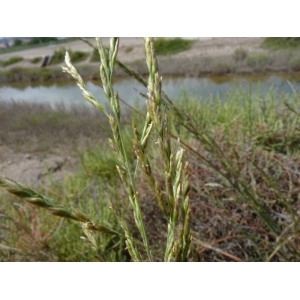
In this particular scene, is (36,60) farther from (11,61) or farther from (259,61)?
(259,61)

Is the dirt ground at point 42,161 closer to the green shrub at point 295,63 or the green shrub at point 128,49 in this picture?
the green shrub at point 128,49

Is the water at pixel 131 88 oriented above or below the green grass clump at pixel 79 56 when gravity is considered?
below

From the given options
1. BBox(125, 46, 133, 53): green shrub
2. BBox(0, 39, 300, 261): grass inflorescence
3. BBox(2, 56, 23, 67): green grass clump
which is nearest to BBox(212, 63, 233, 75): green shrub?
BBox(0, 39, 300, 261): grass inflorescence

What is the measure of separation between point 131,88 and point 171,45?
452 millimetres

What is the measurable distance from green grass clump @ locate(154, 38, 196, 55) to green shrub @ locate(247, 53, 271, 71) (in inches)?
11.8

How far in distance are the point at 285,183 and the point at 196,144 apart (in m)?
0.31

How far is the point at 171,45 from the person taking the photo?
3.71 feet

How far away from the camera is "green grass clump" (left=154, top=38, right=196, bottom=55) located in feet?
3.47

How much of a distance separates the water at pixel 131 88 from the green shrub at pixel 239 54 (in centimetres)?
12

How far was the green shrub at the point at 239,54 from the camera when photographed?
110cm

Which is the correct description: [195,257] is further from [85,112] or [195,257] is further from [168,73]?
[85,112]

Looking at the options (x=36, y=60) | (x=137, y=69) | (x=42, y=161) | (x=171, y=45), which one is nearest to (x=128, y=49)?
(x=137, y=69)

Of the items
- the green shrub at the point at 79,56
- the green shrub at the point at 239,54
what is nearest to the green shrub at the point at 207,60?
the green shrub at the point at 239,54
